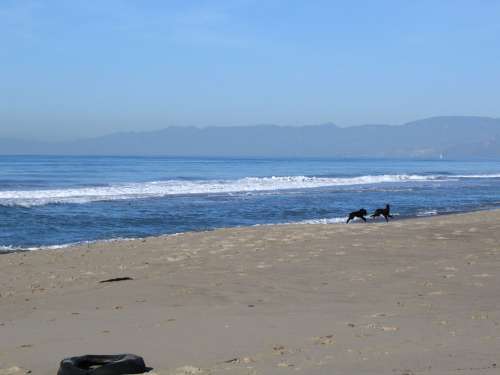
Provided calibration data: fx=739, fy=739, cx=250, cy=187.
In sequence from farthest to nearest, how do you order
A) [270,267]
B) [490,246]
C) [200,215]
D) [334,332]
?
[200,215] < [490,246] < [270,267] < [334,332]

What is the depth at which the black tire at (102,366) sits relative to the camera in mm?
5688

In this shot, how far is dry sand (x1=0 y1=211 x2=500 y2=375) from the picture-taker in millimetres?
6098

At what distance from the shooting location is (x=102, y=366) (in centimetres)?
575

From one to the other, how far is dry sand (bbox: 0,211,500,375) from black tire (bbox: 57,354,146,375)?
0.20m

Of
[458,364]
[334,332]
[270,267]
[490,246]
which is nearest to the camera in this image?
[458,364]

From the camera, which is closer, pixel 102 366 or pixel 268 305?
pixel 102 366

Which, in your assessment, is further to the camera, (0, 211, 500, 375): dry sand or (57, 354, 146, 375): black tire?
(0, 211, 500, 375): dry sand

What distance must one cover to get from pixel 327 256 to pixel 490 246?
3.10 metres

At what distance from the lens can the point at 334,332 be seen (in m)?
6.98

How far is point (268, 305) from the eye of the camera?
859 cm

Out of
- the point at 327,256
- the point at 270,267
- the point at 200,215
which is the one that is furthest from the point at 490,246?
the point at 200,215

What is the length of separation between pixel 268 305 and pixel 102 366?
3150 millimetres

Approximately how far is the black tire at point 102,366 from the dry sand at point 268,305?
Result: 195 mm

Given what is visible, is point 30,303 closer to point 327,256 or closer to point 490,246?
point 327,256
